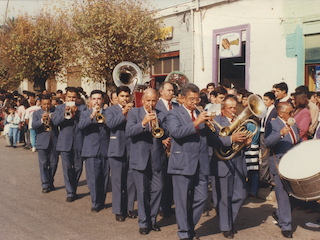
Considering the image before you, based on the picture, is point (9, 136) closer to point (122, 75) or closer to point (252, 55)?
point (122, 75)

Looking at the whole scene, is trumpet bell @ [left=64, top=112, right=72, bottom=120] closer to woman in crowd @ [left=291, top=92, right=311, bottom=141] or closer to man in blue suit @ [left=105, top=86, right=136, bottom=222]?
man in blue suit @ [left=105, top=86, right=136, bottom=222]

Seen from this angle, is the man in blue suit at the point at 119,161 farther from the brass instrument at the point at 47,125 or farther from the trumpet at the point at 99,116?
the brass instrument at the point at 47,125

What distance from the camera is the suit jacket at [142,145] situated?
4996mm

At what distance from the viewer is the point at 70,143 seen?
6750mm

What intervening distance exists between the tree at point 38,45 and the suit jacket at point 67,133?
38.1 ft

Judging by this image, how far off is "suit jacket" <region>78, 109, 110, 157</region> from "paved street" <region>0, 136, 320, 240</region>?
0.99 metres

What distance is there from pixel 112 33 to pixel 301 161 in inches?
411

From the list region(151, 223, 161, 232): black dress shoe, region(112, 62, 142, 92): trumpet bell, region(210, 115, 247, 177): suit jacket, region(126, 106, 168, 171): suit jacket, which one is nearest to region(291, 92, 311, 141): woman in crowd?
region(210, 115, 247, 177): suit jacket

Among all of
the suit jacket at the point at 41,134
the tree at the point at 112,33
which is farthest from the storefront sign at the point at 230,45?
the suit jacket at the point at 41,134

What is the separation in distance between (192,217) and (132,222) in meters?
1.21

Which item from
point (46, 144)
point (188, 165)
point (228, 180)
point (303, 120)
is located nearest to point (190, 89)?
point (188, 165)

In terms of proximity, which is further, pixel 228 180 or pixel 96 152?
pixel 96 152

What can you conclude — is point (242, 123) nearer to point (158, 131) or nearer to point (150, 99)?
point (158, 131)

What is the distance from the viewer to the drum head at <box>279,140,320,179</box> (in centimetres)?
441
